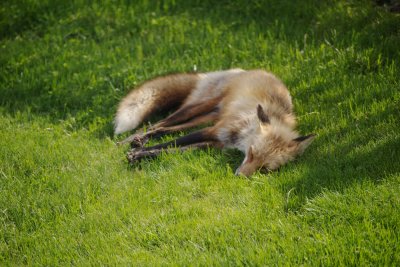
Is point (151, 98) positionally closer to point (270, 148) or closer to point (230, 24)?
point (270, 148)

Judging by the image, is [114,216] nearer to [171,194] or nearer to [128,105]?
[171,194]

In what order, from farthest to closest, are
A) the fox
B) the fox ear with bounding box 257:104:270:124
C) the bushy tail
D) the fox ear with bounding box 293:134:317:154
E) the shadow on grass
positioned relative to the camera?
1. the shadow on grass
2. the bushy tail
3. the fox ear with bounding box 257:104:270:124
4. the fox
5. the fox ear with bounding box 293:134:317:154

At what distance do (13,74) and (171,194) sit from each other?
446 cm

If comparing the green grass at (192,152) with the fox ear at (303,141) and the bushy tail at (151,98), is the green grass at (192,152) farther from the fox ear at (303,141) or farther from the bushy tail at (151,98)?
the bushy tail at (151,98)

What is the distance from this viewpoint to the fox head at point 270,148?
17.4 ft


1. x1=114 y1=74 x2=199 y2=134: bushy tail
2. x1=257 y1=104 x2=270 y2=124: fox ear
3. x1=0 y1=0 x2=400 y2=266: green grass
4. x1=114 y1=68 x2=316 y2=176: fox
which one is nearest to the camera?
x1=0 y1=0 x2=400 y2=266: green grass

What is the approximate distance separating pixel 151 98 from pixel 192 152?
1330mm

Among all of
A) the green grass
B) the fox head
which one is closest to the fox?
the fox head

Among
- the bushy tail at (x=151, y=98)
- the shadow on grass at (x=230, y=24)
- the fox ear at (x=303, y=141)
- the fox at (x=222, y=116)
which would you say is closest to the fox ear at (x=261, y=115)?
the fox at (x=222, y=116)

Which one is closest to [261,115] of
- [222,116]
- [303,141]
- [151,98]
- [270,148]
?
[270,148]

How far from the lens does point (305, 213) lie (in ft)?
14.2

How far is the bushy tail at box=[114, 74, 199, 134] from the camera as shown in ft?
21.2

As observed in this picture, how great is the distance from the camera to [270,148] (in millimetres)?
5426

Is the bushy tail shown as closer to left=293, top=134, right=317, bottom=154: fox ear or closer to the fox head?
the fox head
